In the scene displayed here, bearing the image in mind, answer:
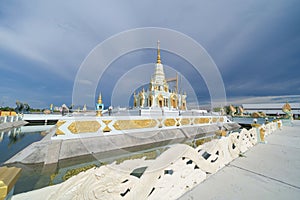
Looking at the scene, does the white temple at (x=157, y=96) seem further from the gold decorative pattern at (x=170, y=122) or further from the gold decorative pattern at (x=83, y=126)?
the gold decorative pattern at (x=83, y=126)

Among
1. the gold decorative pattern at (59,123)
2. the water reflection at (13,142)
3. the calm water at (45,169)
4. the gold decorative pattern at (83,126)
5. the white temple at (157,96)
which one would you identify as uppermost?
the white temple at (157,96)

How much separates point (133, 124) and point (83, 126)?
313cm

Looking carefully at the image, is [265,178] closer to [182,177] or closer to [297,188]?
[297,188]

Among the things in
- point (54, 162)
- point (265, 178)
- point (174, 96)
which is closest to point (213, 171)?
point (265, 178)

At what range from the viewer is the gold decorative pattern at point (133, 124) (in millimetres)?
8039

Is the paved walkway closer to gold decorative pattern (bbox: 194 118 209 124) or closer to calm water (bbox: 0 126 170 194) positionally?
calm water (bbox: 0 126 170 194)

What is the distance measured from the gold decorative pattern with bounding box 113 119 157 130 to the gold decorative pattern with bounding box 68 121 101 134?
3.83 feet

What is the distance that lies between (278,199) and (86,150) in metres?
6.83

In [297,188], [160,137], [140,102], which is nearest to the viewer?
[297,188]

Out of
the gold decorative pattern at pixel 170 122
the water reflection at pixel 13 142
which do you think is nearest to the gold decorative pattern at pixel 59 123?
the water reflection at pixel 13 142

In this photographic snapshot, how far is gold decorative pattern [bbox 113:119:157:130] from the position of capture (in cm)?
804

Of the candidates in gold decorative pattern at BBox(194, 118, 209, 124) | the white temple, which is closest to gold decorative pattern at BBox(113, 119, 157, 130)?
the white temple

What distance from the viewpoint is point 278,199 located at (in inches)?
50.2

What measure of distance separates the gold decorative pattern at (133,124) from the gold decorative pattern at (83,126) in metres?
1.17
